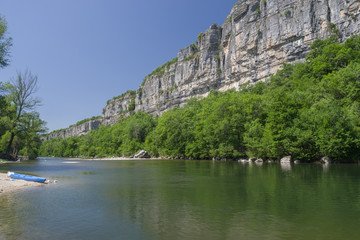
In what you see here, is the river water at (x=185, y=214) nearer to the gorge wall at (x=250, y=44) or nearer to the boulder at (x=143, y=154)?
the gorge wall at (x=250, y=44)

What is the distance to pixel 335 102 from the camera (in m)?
34.3

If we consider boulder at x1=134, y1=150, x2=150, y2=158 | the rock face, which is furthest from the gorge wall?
the rock face

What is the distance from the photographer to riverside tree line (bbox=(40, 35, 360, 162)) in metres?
32.0

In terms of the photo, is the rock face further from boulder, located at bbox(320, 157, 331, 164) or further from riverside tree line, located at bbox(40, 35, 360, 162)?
boulder, located at bbox(320, 157, 331, 164)

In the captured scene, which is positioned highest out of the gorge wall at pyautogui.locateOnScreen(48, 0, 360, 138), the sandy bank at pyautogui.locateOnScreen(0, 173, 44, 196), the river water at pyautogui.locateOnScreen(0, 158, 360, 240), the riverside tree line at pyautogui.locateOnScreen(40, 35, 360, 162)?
the gorge wall at pyautogui.locateOnScreen(48, 0, 360, 138)

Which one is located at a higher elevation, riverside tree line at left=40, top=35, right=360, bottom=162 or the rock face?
riverside tree line at left=40, top=35, right=360, bottom=162

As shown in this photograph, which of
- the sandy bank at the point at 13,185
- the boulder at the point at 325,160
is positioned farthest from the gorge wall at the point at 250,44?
the sandy bank at the point at 13,185

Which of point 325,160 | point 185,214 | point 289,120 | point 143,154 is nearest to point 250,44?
point 289,120

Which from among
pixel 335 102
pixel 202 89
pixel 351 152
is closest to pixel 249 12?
pixel 202 89

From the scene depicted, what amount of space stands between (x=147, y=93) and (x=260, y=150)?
321 feet

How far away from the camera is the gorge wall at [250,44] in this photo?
5761 cm

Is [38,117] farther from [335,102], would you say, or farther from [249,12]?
[249,12]

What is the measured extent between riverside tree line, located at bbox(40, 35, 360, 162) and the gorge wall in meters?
5.08

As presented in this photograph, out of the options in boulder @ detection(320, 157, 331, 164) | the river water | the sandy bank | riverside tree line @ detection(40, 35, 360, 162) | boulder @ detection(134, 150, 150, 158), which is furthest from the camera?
boulder @ detection(134, 150, 150, 158)
